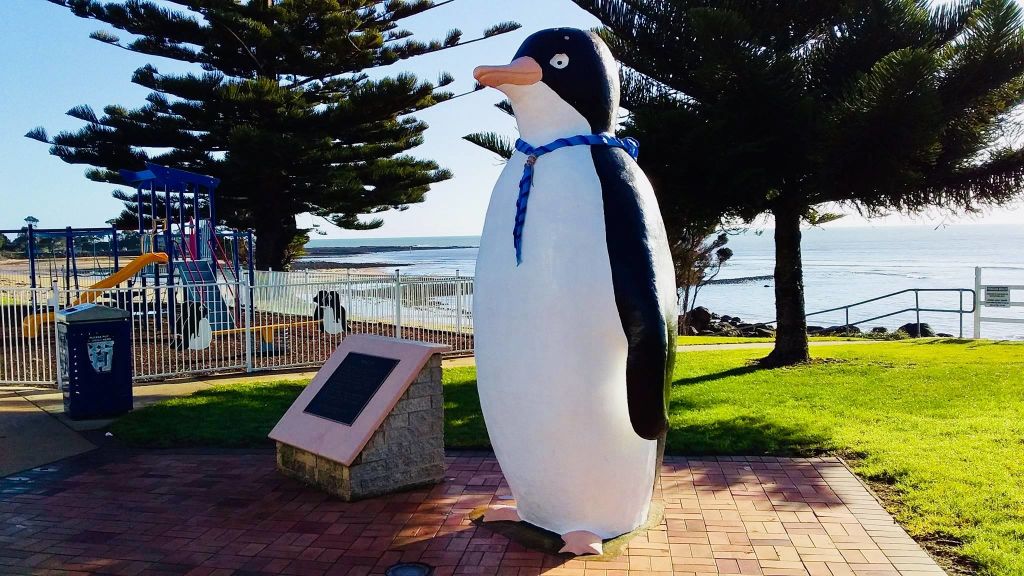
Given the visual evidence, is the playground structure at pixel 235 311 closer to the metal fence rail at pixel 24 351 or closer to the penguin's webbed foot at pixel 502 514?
the metal fence rail at pixel 24 351

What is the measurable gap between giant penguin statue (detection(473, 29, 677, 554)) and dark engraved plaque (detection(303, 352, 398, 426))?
3.87 ft

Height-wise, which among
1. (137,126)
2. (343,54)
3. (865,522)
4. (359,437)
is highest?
(343,54)

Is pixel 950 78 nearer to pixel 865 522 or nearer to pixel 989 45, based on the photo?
pixel 989 45

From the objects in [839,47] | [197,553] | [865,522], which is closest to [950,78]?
[839,47]

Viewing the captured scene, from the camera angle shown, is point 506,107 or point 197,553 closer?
point 197,553

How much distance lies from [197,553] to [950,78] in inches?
341

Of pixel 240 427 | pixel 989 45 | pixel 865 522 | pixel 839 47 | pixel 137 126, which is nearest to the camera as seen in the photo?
pixel 865 522

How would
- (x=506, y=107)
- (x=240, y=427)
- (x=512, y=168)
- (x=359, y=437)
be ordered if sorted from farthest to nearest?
1. (x=506, y=107)
2. (x=240, y=427)
3. (x=359, y=437)
4. (x=512, y=168)

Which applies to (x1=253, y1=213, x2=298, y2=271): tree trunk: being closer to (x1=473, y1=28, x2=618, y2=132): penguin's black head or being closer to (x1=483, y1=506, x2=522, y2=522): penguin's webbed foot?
(x1=483, y1=506, x2=522, y2=522): penguin's webbed foot

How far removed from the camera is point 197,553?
397 centimetres

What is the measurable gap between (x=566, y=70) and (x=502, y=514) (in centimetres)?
238

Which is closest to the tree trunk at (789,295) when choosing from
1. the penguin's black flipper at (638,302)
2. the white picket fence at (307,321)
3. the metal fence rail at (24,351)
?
the white picket fence at (307,321)

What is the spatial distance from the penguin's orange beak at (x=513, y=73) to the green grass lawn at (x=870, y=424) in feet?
10.2

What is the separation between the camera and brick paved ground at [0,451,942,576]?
377 centimetres
